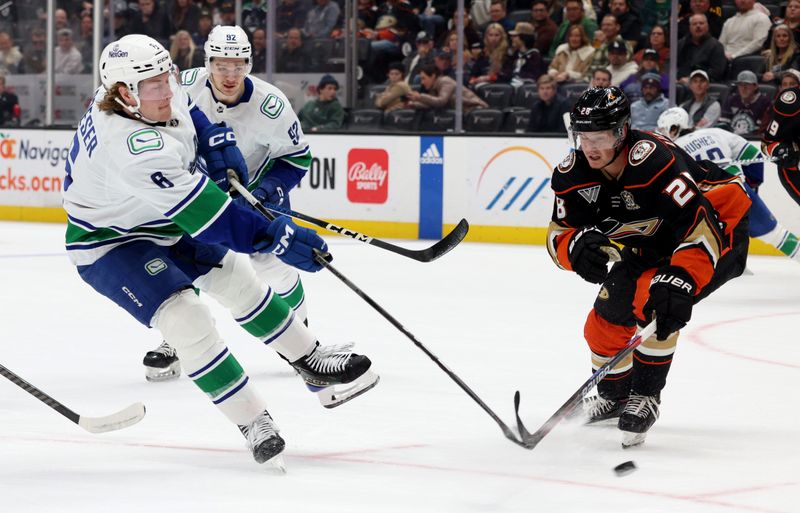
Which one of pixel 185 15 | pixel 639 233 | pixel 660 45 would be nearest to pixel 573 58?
pixel 660 45

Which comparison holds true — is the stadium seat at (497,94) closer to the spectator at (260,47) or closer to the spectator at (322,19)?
the spectator at (322,19)

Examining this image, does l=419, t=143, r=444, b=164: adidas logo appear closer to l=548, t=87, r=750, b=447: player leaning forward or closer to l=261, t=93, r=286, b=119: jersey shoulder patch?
l=261, t=93, r=286, b=119: jersey shoulder patch

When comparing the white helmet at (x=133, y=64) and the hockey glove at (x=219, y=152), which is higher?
the white helmet at (x=133, y=64)

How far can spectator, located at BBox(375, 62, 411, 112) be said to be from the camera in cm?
939

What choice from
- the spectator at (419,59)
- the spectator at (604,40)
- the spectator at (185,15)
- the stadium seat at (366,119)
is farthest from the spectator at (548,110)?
the spectator at (185,15)

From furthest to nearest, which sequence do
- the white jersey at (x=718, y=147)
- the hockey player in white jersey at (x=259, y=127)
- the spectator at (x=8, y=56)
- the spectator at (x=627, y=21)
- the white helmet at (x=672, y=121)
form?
the spectator at (x=8, y=56)
the spectator at (x=627, y=21)
the white helmet at (x=672, y=121)
the white jersey at (x=718, y=147)
the hockey player in white jersey at (x=259, y=127)

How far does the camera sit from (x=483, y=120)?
9016mm

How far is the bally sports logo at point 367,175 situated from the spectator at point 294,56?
0.92 metres

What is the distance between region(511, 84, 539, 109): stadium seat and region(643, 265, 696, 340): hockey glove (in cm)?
602

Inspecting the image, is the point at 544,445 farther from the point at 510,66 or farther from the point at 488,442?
the point at 510,66

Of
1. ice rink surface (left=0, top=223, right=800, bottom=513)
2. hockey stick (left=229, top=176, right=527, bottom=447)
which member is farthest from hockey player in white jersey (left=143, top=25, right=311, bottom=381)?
hockey stick (left=229, top=176, right=527, bottom=447)

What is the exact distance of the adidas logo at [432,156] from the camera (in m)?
9.02

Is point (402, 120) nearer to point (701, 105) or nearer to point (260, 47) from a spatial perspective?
point (260, 47)


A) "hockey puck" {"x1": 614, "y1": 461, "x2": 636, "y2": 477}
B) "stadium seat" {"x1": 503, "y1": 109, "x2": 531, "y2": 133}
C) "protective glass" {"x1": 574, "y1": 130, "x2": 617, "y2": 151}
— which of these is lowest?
"hockey puck" {"x1": 614, "y1": 461, "x2": 636, "y2": 477}
